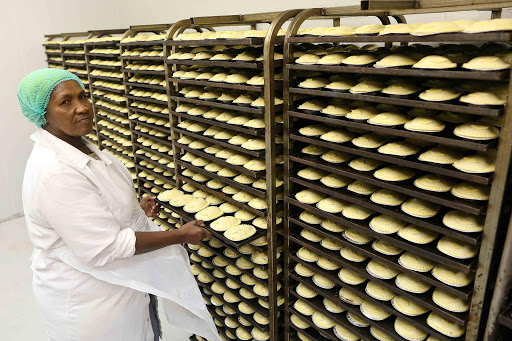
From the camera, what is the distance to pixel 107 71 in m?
3.44

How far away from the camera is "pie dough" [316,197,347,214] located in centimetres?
151

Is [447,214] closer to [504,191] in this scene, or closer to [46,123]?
[504,191]

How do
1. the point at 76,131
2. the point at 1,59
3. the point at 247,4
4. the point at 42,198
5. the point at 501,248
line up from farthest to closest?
the point at 1,59, the point at 247,4, the point at 76,131, the point at 42,198, the point at 501,248

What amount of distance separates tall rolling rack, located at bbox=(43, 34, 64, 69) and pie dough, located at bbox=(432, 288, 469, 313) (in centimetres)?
449

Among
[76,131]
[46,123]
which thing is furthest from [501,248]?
[46,123]

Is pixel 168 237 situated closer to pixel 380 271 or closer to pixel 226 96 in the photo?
pixel 226 96

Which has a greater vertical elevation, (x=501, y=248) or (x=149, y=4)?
(x=149, y=4)

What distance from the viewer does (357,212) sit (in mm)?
1457

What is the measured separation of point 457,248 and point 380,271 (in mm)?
329

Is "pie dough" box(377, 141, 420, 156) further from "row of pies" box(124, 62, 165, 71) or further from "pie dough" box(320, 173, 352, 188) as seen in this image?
"row of pies" box(124, 62, 165, 71)

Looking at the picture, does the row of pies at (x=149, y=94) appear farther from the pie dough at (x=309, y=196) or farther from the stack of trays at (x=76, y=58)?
the pie dough at (x=309, y=196)

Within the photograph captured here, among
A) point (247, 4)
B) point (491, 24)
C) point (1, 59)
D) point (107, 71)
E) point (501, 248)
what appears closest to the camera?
point (491, 24)

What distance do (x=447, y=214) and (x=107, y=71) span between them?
325 cm

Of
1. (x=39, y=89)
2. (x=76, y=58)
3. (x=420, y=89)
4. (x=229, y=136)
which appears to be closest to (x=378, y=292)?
(x=420, y=89)
